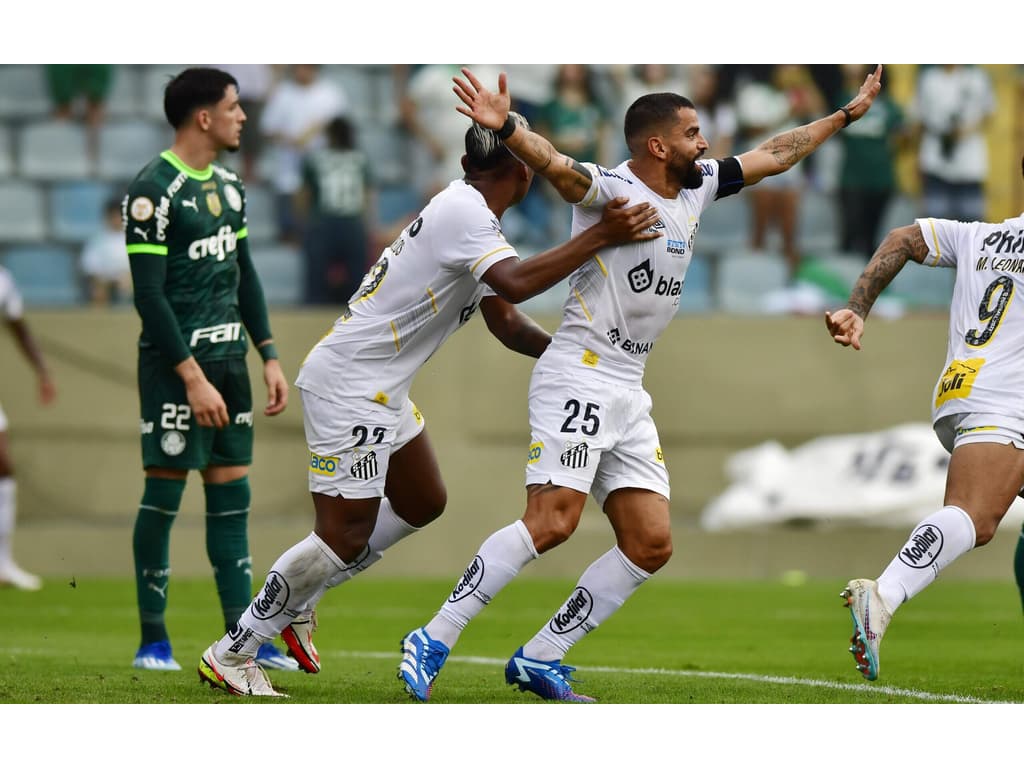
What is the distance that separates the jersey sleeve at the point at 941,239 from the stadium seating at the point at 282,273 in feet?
28.0

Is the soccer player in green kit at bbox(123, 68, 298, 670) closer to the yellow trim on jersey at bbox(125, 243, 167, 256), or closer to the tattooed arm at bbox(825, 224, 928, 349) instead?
the yellow trim on jersey at bbox(125, 243, 167, 256)

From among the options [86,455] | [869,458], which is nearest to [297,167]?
[86,455]

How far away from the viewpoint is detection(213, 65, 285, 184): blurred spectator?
14891 mm

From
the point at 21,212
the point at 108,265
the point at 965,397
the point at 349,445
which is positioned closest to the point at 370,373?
the point at 349,445

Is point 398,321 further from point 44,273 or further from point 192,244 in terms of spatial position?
point 44,273

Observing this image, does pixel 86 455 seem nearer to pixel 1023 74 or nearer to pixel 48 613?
pixel 48 613

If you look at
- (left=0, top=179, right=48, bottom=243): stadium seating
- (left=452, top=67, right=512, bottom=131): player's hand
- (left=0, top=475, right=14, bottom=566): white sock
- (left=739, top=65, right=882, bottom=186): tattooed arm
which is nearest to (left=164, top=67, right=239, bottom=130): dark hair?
(left=452, top=67, right=512, bottom=131): player's hand

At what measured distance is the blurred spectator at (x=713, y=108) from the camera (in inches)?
582

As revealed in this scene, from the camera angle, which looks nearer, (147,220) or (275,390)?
(147,220)

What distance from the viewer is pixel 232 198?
284 inches

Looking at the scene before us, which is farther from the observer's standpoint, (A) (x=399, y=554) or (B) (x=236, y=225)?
(A) (x=399, y=554)

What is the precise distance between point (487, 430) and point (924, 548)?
297 inches

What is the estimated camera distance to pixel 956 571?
12875 millimetres
